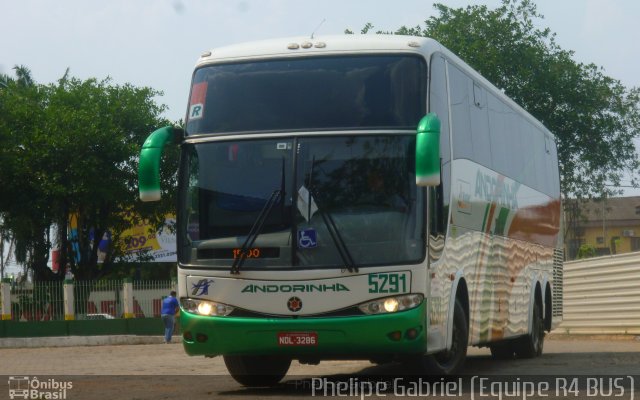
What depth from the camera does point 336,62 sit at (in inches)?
488

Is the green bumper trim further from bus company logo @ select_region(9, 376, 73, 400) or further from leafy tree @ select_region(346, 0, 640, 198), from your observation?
leafy tree @ select_region(346, 0, 640, 198)

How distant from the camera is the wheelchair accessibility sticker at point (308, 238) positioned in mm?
11695

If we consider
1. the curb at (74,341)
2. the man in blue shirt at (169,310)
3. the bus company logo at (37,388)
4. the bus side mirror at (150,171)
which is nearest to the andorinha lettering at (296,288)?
the bus side mirror at (150,171)

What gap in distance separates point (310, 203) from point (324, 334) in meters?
1.29

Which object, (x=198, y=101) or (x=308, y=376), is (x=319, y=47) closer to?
(x=198, y=101)

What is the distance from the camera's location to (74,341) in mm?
36188

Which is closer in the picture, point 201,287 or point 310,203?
point 310,203

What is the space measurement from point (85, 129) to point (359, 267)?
114 ft

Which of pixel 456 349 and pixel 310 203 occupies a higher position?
pixel 310 203

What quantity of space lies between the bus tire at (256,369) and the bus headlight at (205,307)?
4.29ft

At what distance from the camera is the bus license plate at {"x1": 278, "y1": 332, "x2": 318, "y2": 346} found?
11633mm

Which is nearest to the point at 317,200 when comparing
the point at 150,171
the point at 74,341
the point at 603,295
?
the point at 150,171

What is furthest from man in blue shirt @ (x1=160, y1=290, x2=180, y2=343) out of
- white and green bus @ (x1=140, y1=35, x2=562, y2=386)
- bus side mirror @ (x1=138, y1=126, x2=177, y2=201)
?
bus side mirror @ (x1=138, y1=126, x2=177, y2=201)

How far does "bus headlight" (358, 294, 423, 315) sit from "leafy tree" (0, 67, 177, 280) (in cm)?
3394
